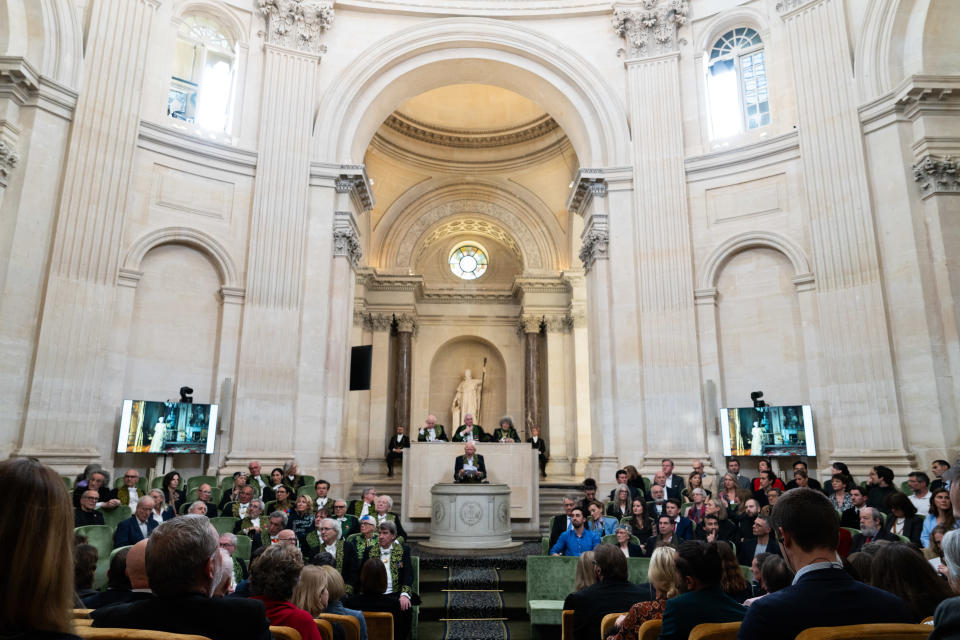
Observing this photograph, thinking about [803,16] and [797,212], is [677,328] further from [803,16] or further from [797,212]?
[803,16]

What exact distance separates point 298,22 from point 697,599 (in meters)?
14.6

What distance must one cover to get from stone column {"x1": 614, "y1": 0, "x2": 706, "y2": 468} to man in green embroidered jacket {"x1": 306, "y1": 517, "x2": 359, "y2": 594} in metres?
7.83

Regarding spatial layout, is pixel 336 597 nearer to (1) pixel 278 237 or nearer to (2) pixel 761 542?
(2) pixel 761 542

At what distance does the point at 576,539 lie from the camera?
7297 mm

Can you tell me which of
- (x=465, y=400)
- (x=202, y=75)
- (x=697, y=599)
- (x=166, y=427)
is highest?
(x=202, y=75)

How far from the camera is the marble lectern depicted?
12.0m

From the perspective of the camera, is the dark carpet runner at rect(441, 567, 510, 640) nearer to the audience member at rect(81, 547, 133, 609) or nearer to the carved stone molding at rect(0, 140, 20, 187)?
the audience member at rect(81, 547, 133, 609)

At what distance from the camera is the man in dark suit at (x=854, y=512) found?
23.6 feet

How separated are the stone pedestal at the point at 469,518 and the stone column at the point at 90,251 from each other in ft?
18.8

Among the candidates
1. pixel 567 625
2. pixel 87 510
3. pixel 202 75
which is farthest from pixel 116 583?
pixel 202 75

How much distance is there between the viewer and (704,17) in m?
14.1

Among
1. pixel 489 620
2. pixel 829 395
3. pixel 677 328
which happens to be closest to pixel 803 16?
pixel 677 328

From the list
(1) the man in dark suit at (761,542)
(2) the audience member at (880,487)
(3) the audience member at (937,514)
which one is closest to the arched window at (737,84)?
(2) the audience member at (880,487)

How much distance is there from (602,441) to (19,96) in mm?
12163
